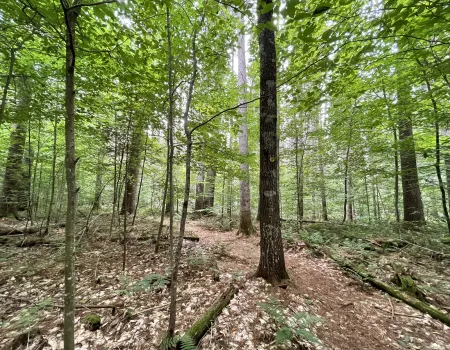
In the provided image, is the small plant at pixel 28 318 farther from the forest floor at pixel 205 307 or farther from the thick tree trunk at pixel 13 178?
the thick tree trunk at pixel 13 178

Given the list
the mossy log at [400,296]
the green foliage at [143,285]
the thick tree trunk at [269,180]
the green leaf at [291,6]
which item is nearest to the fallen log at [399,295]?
the mossy log at [400,296]

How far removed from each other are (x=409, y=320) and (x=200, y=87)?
5470mm

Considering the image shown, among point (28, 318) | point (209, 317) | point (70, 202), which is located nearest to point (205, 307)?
point (209, 317)

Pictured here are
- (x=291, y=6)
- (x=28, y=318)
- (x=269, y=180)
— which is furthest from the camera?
(x=269, y=180)

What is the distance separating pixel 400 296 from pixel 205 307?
3.45 m

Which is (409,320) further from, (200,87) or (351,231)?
(200,87)

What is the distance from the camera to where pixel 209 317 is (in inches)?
105

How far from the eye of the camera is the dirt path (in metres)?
2.50

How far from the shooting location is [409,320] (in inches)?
116

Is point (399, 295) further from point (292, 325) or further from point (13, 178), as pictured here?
point (13, 178)

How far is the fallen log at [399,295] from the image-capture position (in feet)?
9.73

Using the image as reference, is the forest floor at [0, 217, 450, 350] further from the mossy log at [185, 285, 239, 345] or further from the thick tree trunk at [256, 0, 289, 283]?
the thick tree trunk at [256, 0, 289, 283]

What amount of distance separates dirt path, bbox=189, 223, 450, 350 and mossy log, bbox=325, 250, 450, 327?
9 centimetres

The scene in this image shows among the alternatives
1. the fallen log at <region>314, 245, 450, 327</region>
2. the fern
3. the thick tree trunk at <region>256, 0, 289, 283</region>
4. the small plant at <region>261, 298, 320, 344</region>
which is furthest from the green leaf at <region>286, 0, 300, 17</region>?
the fallen log at <region>314, 245, 450, 327</region>
